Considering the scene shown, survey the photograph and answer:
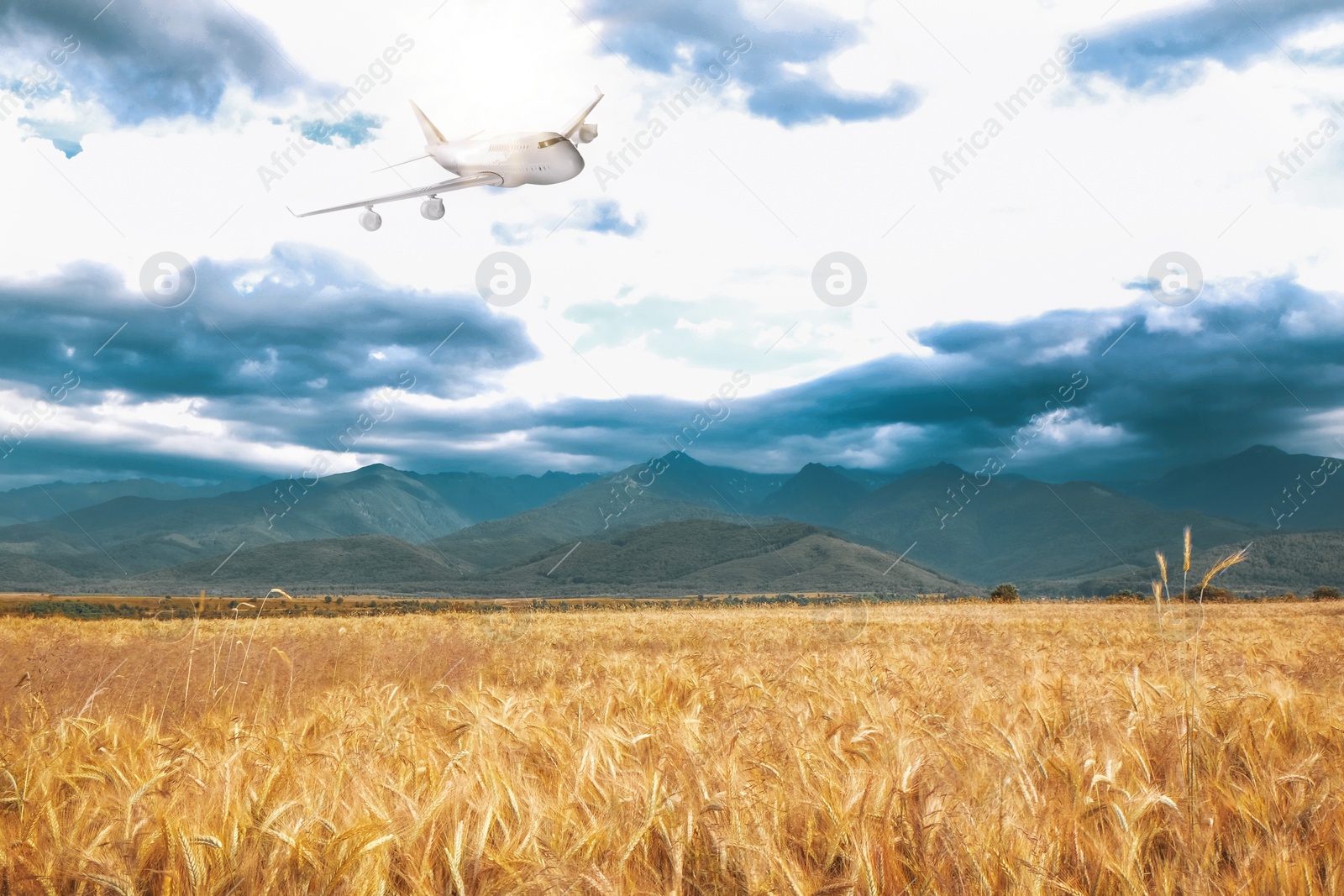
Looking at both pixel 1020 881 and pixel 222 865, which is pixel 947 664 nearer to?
pixel 1020 881

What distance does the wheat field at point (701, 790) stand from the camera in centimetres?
244

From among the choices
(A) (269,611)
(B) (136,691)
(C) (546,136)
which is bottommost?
(A) (269,611)

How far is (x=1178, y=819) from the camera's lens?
9.71 feet

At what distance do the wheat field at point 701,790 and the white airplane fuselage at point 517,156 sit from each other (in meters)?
11.9

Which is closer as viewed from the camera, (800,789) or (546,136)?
(800,789)

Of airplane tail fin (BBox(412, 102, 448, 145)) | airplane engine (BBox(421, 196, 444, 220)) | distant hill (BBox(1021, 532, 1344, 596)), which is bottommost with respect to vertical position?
distant hill (BBox(1021, 532, 1344, 596))

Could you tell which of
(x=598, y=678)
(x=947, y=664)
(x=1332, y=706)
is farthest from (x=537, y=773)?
(x=947, y=664)

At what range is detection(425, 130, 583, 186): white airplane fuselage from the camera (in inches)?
620

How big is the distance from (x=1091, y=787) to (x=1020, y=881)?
1.00 meters

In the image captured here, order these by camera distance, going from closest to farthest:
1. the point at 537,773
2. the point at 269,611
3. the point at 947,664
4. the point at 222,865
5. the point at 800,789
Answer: the point at 222,865, the point at 800,789, the point at 537,773, the point at 947,664, the point at 269,611

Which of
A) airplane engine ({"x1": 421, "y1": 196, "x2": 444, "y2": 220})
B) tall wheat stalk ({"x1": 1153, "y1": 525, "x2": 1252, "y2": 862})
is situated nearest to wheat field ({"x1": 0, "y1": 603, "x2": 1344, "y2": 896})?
tall wheat stalk ({"x1": 1153, "y1": 525, "x2": 1252, "y2": 862})

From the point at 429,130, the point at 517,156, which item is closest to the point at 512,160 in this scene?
the point at 517,156

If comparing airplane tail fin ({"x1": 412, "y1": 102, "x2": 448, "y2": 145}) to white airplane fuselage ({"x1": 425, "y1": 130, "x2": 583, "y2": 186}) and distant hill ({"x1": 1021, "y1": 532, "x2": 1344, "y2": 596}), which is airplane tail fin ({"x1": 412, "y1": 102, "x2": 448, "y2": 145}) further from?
distant hill ({"x1": 1021, "y1": 532, "x2": 1344, "y2": 596})

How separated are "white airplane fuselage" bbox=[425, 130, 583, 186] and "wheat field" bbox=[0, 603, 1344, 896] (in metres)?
11.9
